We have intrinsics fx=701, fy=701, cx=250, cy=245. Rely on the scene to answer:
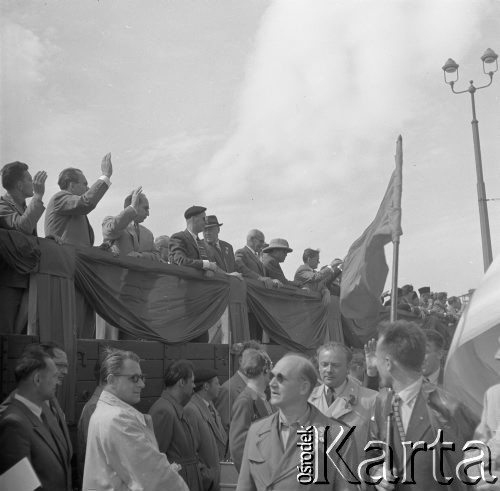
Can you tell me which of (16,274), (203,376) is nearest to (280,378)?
(16,274)

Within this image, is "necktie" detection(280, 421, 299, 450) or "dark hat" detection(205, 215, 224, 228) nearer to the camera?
"necktie" detection(280, 421, 299, 450)

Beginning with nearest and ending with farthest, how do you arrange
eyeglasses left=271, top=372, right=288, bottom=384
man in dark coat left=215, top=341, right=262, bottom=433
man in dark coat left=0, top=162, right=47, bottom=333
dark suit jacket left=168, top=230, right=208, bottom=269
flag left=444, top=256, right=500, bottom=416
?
flag left=444, top=256, right=500, bottom=416, eyeglasses left=271, top=372, right=288, bottom=384, man in dark coat left=0, top=162, right=47, bottom=333, man in dark coat left=215, top=341, right=262, bottom=433, dark suit jacket left=168, top=230, right=208, bottom=269

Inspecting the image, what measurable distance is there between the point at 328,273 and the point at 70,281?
5.13 metres

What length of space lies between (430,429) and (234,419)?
1.91 m

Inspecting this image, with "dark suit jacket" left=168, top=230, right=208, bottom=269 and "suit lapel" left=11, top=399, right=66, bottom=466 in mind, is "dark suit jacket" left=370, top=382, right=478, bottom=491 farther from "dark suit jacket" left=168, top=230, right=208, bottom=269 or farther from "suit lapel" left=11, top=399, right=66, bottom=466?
"dark suit jacket" left=168, top=230, right=208, bottom=269

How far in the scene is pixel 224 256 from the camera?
8.50m

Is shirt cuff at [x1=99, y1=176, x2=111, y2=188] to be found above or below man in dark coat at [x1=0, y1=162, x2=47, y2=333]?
above

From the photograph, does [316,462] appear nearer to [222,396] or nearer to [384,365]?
[384,365]

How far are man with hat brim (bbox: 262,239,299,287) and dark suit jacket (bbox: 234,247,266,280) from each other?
147mm

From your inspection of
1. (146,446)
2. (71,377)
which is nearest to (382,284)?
(71,377)

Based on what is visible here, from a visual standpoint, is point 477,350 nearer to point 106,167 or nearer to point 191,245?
point 106,167

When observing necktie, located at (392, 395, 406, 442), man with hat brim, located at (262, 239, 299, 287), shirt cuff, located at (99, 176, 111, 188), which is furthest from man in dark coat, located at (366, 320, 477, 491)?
man with hat brim, located at (262, 239, 299, 287)

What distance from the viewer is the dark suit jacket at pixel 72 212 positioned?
640 cm

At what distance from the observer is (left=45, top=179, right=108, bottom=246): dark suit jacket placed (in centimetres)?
640
